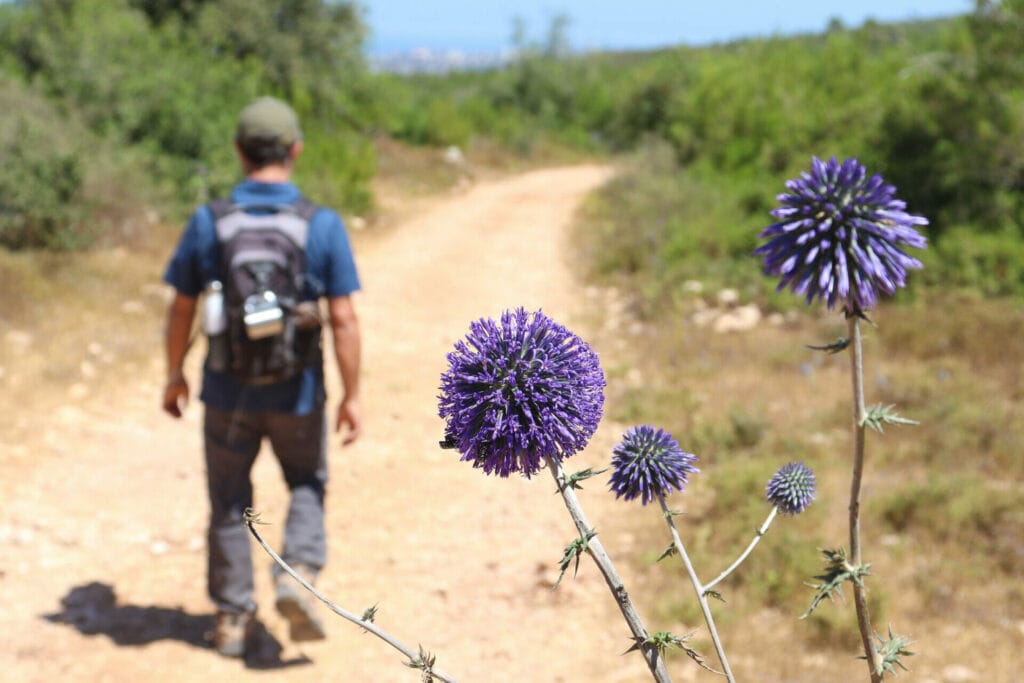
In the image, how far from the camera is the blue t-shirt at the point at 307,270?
4.42 metres

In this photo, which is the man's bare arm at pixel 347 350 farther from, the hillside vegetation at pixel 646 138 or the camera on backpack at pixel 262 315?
the hillside vegetation at pixel 646 138

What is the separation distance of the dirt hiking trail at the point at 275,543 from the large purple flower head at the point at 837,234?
3478 mm

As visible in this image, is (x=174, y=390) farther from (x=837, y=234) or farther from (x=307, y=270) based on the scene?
(x=837, y=234)

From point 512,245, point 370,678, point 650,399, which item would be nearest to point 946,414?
point 650,399

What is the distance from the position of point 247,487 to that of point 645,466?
313cm

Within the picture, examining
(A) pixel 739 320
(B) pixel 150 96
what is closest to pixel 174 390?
(A) pixel 739 320

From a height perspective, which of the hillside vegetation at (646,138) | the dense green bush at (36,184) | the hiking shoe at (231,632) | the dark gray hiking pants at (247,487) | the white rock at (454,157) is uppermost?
the white rock at (454,157)

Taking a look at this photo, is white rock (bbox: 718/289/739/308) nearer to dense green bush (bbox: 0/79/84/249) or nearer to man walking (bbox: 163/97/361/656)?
man walking (bbox: 163/97/361/656)

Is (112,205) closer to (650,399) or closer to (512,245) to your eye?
(512,245)

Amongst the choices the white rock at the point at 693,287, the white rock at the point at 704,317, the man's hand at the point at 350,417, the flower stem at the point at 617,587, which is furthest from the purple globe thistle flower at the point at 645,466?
the white rock at the point at 693,287

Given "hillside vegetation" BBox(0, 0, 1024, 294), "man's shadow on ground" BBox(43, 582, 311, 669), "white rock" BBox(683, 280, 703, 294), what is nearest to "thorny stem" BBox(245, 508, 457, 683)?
"man's shadow on ground" BBox(43, 582, 311, 669)

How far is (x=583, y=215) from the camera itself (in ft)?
63.1

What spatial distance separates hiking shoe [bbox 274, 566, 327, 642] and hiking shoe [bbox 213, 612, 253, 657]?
0.26 m

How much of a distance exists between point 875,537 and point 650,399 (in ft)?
8.70
